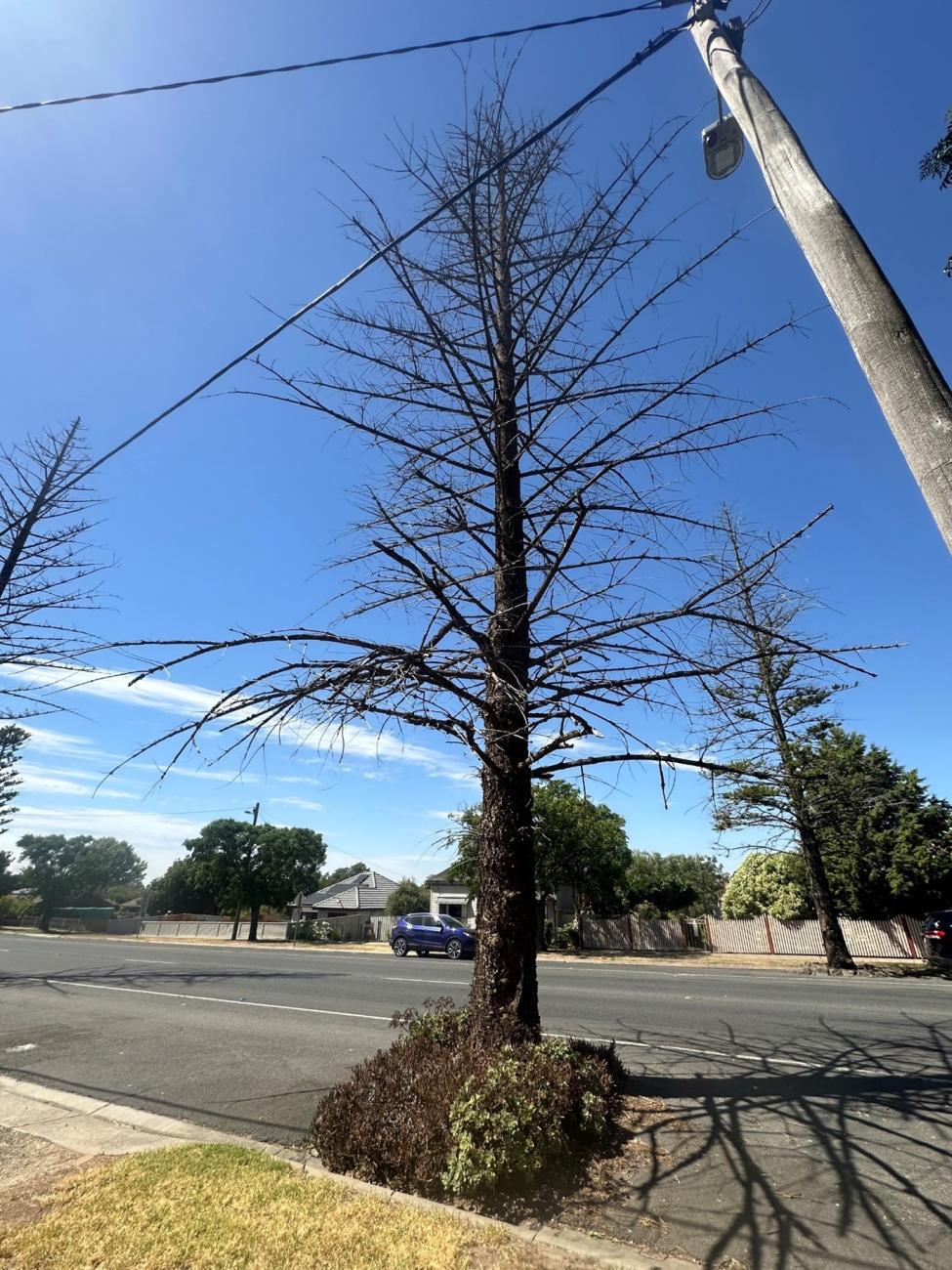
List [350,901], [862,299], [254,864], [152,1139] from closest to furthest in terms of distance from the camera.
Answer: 1. [862,299]
2. [152,1139]
3. [254,864]
4. [350,901]

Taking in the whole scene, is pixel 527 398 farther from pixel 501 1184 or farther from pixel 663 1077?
pixel 663 1077

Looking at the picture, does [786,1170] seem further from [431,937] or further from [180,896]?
[180,896]

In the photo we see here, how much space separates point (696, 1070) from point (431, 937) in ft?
65.6

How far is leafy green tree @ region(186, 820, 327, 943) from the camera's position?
151ft

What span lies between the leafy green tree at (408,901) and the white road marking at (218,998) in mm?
35716

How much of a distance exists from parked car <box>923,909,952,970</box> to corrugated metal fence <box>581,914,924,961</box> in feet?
32.3

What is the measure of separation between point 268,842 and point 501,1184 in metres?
49.3

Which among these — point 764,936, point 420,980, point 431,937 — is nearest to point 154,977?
point 420,980

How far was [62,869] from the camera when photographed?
2391 inches

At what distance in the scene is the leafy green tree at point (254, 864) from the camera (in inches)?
1816

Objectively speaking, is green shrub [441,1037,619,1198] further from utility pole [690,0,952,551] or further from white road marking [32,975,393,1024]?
white road marking [32,975,393,1024]

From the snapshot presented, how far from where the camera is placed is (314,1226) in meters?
3.25

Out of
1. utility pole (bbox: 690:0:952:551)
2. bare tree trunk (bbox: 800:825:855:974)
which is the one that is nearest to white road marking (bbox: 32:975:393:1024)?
utility pole (bbox: 690:0:952:551)

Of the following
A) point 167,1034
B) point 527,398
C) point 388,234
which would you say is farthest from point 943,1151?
point 167,1034
